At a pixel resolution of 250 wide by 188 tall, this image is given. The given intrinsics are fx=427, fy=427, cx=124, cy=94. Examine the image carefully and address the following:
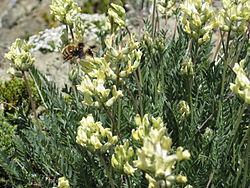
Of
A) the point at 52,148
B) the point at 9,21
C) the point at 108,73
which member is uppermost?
the point at 108,73

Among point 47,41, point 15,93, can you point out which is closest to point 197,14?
point 15,93

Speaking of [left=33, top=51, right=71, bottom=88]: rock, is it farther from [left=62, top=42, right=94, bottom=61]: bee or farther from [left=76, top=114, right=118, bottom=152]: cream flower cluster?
[left=76, top=114, right=118, bottom=152]: cream flower cluster

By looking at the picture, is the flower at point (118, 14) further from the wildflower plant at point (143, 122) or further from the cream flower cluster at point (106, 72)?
the cream flower cluster at point (106, 72)

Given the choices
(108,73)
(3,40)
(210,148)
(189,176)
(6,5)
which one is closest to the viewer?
(108,73)

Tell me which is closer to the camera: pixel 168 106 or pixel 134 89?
pixel 168 106

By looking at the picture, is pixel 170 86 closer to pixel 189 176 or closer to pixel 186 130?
pixel 186 130

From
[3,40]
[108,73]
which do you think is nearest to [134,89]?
[108,73]

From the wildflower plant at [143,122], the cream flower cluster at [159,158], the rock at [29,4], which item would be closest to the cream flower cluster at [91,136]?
the wildflower plant at [143,122]
